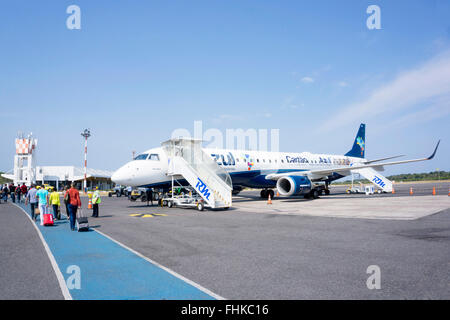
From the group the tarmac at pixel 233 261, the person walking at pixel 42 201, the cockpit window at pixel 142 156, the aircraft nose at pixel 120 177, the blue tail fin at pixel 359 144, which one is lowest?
the tarmac at pixel 233 261

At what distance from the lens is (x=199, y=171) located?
65.7ft

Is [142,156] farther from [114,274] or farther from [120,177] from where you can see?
[114,274]

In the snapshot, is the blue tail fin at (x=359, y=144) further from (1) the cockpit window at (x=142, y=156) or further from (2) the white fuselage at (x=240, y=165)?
(1) the cockpit window at (x=142, y=156)

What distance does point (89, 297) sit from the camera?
4559mm

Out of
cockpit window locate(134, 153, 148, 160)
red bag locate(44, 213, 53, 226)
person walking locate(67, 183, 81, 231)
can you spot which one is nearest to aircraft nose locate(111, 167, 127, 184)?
cockpit window locate(134, 153, 148, 160)

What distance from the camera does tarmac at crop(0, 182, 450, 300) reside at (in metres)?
4.70

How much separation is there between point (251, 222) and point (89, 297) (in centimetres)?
880

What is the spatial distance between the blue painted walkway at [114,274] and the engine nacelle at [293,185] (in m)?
15.9

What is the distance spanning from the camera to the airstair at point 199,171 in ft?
59.9

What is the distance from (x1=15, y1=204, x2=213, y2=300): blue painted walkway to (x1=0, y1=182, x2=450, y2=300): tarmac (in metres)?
0.02

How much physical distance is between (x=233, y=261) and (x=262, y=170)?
742 inches

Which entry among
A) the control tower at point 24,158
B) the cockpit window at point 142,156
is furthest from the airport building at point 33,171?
the cockpit window at point 142,156

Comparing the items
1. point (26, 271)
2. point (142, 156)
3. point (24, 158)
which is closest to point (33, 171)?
point (24, 158)
